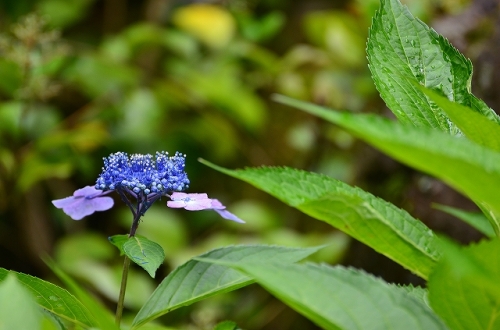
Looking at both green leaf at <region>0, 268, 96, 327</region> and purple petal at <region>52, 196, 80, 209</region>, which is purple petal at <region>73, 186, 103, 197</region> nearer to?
purple petal at <region>52, 196, 80, 209</region>

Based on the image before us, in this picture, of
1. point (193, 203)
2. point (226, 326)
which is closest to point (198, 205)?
point (193, 203)

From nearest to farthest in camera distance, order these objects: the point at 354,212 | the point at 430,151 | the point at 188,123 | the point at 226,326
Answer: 1. the point at 430,151
2. the point at 354,212
3. the point at 226,326
4. the point at 188,123

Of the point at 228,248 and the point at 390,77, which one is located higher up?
the point at 390,77

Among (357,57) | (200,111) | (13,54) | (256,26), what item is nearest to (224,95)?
(200,111)

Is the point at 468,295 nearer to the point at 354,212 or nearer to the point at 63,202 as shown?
the point at 354,212

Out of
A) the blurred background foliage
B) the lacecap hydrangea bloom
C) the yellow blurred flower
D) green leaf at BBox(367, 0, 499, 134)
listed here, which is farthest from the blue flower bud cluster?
the yellow blurred flower

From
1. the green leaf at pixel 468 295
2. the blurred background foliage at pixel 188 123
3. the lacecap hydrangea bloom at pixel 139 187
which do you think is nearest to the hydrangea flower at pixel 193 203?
the lacecap hydrangea bloom at pixel 139 187

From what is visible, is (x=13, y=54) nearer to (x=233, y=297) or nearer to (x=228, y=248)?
(x=233, y=297)
